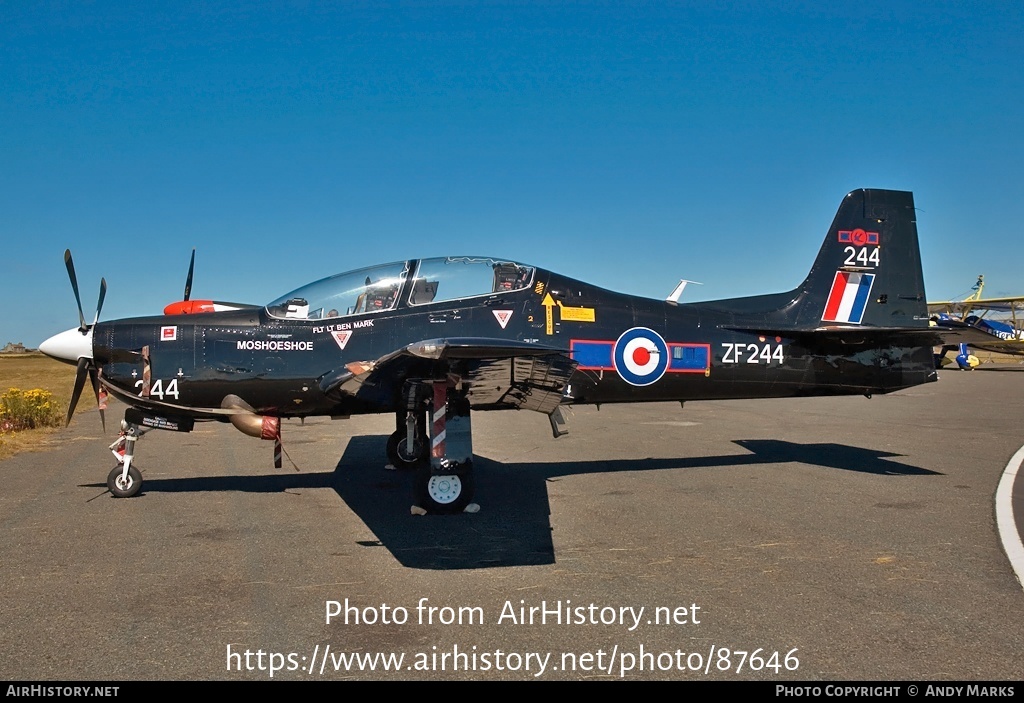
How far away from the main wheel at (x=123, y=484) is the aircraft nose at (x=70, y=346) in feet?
4.69

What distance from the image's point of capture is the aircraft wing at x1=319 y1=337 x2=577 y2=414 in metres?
7.50

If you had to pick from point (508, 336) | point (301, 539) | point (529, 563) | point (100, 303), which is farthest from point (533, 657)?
point (100, 303)

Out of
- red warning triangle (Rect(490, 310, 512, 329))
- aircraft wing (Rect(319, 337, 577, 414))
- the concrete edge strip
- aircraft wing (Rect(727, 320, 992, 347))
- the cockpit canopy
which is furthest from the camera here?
aircraft wing (Rect(727, 320, 992, 347))

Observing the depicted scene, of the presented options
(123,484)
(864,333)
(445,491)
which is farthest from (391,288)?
(864,333)

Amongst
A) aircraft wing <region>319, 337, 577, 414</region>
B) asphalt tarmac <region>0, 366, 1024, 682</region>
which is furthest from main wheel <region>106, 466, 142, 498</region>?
aircraft wing <region>319, 337, 577, 414</region>

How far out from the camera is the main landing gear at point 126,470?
8711 millimetres

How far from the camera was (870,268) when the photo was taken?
11.1m

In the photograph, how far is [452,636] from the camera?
464 centimetres

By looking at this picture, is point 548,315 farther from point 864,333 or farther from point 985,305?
point 985,305

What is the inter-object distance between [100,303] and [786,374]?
28.6 feet

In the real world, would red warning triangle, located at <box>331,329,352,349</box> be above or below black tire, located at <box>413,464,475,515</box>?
above

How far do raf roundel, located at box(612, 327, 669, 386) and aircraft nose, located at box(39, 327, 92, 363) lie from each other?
20.3 feet

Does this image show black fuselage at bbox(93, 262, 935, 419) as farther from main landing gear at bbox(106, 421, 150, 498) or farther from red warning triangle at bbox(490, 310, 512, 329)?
main landing gear at bbox(106, 421, 150, 498)

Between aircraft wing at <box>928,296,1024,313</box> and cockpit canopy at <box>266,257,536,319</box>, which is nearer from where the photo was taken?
cockpit canopy at <box>266,257,536,319</box>
